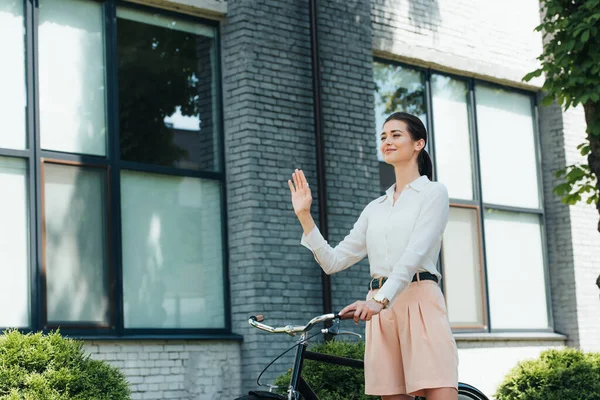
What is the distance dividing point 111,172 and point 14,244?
1.18m

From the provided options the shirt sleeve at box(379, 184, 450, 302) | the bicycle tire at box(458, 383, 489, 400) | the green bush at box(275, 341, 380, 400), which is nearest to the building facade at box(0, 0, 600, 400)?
the green bush at box(275, 341, 380, 400)

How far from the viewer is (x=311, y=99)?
11.5 m

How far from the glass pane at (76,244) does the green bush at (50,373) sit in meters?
1.89

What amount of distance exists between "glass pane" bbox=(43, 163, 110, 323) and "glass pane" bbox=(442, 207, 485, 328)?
5.02 metres

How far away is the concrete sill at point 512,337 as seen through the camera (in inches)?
518

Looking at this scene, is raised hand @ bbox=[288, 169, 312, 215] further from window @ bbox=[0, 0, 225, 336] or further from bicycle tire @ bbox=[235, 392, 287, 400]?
window @ bbox=[0, 0, 225, 336]

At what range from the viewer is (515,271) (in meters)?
14.3

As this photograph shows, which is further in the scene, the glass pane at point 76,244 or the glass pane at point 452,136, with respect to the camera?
the glass pane at point 452,136

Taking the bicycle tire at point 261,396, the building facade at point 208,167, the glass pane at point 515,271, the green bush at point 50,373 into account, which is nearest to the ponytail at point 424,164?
the bicycle tire at point 261,396

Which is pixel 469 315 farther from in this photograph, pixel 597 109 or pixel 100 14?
pixel 100 14

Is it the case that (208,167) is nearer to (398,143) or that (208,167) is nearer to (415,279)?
(398,143)

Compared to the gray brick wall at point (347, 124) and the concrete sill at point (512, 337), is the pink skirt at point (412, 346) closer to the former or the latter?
the gray brick wall at point (347, 124)

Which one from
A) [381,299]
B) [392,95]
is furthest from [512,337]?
[381,299]

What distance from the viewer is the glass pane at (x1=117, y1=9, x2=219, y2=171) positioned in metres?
10.2
